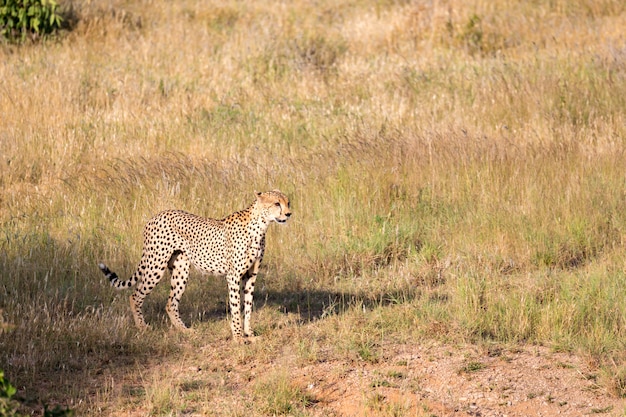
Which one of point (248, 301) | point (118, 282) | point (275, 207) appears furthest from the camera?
point (118, 282)

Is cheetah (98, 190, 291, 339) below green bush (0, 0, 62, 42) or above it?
below

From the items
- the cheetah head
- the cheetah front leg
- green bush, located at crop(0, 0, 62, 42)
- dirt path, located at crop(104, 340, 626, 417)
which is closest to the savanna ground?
dirt path, located at crop(104, 340, 626, 417)

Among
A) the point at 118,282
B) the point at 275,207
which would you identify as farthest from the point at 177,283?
the point at 275,207

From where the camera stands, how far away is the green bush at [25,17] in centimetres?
1374

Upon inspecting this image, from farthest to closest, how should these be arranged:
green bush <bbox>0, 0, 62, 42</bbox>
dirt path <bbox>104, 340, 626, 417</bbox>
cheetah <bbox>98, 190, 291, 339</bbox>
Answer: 1. green bush <bbox>0, 0, 62, 42</bbox>
2. cheetah <bbox>98, 190, 291, 339</bbox>
3. dirt path <bbox>104, 340, 626, 417</bbox>

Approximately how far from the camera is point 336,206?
27.8ft

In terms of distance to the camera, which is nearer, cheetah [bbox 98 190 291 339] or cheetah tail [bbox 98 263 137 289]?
cheetah [bbox 98 190 291 339]

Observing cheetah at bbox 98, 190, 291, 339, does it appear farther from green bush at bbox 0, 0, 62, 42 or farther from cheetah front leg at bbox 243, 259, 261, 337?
green bush at bbox 0, 0, 62, 42

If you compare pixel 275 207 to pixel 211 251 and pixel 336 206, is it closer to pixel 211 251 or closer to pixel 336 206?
pixel 211 251

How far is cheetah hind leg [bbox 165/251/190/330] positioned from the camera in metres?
6.51

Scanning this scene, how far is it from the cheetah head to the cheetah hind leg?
829 mm

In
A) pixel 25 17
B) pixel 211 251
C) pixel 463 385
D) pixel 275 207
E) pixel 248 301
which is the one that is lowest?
pixel 463 385

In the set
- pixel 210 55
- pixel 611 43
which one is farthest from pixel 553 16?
pixel 210 55

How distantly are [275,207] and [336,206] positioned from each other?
8.43ft
